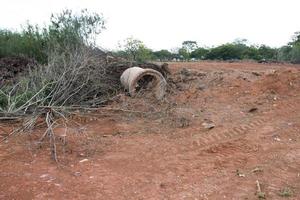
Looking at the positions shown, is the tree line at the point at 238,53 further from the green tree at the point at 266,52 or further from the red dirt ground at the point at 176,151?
the red dirt ground at the point at 176,151

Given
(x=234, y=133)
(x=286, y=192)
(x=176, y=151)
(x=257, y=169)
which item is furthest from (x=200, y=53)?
(x=286, y=192)

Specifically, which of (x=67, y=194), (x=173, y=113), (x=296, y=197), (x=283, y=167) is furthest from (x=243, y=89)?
(x=67, y=194)

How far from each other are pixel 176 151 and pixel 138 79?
3.69m

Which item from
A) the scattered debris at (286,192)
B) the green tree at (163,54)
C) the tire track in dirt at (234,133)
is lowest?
the scattered debris at (286,192)

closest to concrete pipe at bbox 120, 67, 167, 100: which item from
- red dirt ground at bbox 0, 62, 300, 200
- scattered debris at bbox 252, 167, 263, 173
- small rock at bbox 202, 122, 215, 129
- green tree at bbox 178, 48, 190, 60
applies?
red dirt ground at bbox 0, 62, 300, 200

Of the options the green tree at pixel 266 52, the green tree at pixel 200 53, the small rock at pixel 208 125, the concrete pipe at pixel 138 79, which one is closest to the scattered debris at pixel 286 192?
the small rock at pixel 208 125

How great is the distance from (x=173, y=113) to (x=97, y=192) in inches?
131

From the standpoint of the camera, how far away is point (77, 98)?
7.75 metres

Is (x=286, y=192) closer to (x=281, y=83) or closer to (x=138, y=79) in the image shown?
(x=281, y=83)

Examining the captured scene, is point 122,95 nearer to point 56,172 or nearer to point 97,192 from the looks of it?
point 56,172

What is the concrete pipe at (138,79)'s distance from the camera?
8.75 metres

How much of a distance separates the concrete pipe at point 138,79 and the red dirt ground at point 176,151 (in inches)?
12.7

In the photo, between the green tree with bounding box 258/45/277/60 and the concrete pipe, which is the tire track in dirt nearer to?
the concrete pipe

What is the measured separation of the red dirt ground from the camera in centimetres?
428
